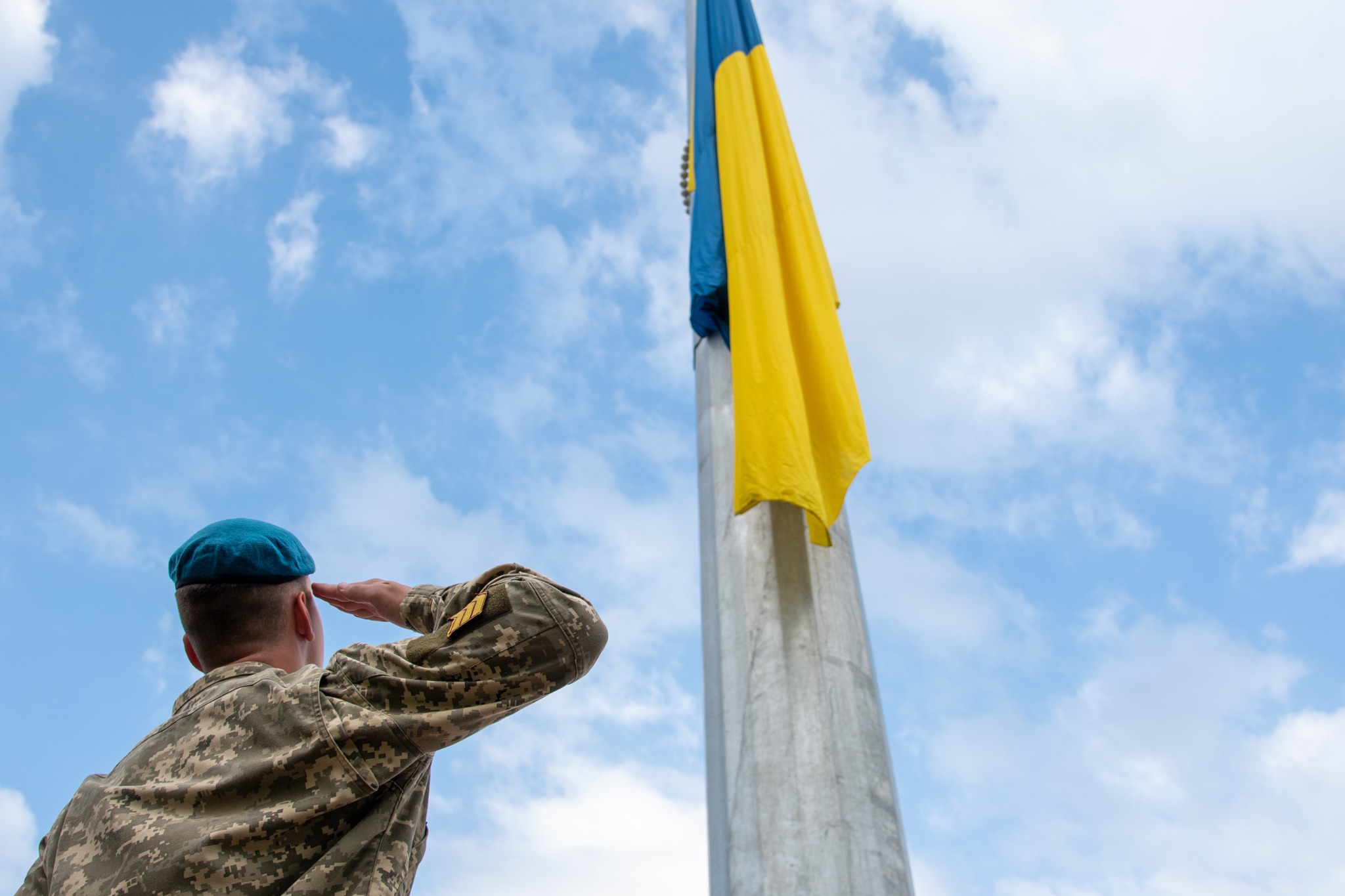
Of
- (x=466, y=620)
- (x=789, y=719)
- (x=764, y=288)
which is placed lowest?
(x=466, y=620)

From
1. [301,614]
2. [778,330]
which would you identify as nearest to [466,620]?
[301,614]

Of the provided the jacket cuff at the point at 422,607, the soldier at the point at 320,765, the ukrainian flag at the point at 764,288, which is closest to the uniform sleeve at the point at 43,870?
the soldier at the point at 320,765

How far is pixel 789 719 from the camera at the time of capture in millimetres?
3629

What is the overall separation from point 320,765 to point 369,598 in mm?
559

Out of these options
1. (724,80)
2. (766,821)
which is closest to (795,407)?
(766,821)

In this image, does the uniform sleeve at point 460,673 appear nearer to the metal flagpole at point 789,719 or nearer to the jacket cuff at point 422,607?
the jacket cuff at point 422,607

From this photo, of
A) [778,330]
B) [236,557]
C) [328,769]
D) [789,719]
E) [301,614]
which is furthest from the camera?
[778,330]

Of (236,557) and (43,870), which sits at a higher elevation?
(236,557)

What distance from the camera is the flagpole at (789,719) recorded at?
3.36 meters

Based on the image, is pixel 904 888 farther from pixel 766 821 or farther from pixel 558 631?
pixel 558 631

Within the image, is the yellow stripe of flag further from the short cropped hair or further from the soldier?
the soldier

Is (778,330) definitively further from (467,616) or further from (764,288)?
(467,616)

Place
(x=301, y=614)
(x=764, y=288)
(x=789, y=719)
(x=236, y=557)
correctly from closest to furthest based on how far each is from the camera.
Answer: (x=236, y=557), (x=301, y=614), (x=789, y=719), (x=764, y=288)

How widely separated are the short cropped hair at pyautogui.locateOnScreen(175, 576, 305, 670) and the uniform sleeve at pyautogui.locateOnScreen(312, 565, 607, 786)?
362mm
